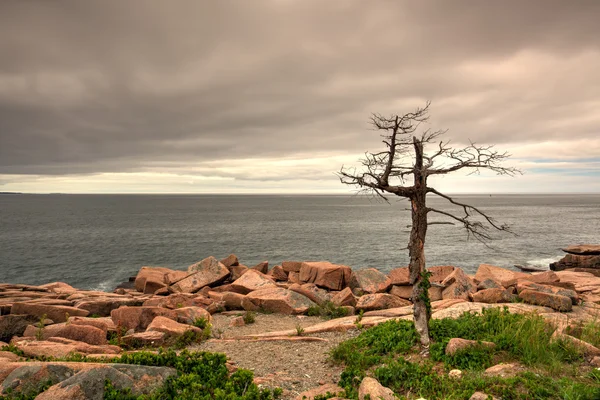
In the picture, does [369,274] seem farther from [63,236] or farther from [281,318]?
[63,236]

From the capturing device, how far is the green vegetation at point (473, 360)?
27.3 ft

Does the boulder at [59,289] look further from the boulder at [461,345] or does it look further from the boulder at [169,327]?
the boulder at [461,345]

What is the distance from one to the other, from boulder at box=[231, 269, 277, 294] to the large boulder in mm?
2749

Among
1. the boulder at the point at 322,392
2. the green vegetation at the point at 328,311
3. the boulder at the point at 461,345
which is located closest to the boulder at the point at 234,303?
the green vegetation at the point at 328,311

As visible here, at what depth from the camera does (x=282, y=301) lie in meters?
19.4

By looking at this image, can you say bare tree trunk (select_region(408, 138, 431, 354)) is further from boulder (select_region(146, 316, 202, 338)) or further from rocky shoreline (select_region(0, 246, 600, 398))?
boulder (select_region(146, 316, 202, 338))

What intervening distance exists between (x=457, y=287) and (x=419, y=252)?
9.85m

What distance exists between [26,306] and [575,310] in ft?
79.9

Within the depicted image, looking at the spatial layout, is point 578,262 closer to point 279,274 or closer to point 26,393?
point 279,274

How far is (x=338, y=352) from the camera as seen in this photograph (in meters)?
11.5

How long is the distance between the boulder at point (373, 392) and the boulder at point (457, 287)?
12.4 meters

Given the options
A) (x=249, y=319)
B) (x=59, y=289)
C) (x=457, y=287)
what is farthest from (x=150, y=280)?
(x=457, y=287)

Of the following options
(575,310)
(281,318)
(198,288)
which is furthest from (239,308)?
(575,310)

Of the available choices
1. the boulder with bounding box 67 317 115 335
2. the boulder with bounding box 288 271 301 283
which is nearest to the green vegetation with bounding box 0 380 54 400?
the boulder with bounding box 67 317 115 335
